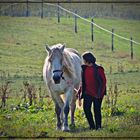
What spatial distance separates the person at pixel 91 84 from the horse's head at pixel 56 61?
0.44 meters

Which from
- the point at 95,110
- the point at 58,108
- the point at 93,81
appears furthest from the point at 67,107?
the point at 93,81

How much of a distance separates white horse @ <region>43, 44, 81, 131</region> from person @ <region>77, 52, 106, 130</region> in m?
0.20

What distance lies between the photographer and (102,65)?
7.67 m

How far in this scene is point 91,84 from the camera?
23.7 ft

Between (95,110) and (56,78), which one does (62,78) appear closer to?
(56,78)

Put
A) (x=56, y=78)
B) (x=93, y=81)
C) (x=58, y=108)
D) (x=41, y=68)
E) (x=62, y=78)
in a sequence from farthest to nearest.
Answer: (x=41, y=68), (x=58, y=108), (x=93, y=81), (x=62, y=78), (x=56, y=78)

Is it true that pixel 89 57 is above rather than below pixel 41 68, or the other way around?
above

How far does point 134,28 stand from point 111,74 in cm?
87

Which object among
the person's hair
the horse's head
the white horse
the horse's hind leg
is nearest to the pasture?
the horse's hind leg

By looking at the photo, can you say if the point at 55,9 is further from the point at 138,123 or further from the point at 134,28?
the point at 138,123

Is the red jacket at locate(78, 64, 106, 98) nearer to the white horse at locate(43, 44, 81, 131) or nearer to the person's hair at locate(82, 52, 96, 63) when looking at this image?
the person's hair at locate(82, 52, 96, 63)

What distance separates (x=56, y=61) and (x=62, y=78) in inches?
13.1

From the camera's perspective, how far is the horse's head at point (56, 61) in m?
6.87

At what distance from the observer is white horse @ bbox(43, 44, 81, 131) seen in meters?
6.94
